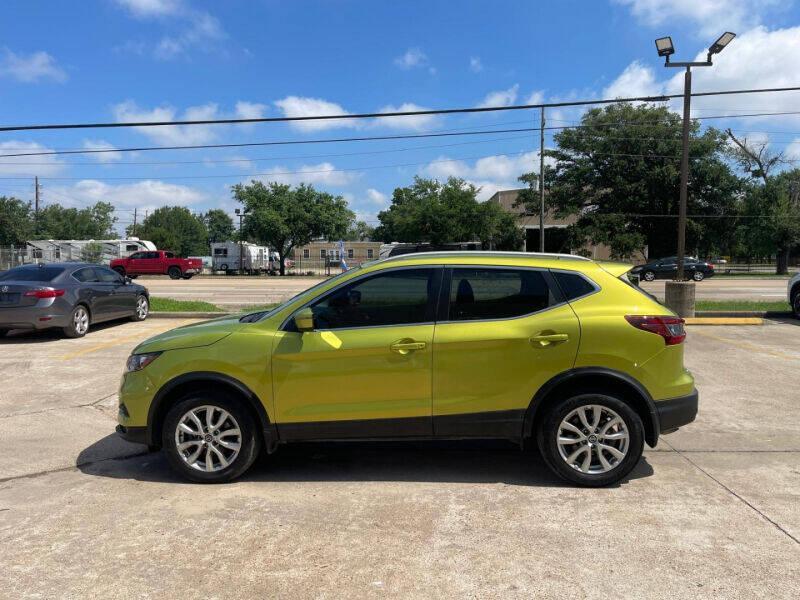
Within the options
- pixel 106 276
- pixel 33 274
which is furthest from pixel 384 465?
pixel 106 276

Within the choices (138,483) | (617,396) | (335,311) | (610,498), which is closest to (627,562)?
(610,498)

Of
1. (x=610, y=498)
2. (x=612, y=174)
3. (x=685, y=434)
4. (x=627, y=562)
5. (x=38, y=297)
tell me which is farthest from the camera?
(x=612, y=174)

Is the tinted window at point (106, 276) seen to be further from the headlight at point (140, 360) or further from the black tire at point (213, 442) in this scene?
the black tire at point (213, 442)

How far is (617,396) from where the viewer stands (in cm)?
420

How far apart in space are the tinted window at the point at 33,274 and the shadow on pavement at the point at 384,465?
272 inches

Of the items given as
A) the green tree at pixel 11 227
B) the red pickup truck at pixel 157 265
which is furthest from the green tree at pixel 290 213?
the green tree at pixel 11 227

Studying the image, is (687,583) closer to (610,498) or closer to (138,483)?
(610,498)

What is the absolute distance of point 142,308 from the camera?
13.5m

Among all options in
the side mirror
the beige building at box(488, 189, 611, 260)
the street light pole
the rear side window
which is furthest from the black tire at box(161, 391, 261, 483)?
the beige building at box(488, 189, 611, 260)

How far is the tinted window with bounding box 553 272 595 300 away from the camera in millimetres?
4297

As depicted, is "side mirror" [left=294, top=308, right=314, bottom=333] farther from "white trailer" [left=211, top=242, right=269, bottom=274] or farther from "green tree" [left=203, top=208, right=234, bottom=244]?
"green tree" [left=203, top=208, right=234, bottom=244]

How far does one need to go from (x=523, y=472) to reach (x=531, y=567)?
1436 mm

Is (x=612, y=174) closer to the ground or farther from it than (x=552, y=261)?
farther from it

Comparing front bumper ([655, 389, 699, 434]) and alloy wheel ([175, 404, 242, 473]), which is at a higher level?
front bumper ([655, 389, 699, 434])
